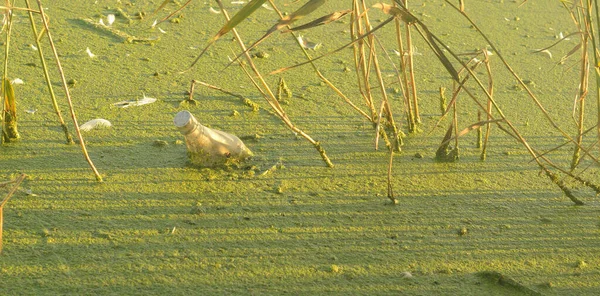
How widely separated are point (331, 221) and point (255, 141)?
1.14 ft

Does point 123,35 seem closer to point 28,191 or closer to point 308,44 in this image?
point 308,44

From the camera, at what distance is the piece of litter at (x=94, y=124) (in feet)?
5.57

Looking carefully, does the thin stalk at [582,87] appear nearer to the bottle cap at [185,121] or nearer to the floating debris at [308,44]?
the bottle cap at [185,121]

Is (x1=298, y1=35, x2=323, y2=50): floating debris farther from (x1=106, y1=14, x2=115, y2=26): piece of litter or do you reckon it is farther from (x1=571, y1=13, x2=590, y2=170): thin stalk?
(x1=571, y1=13, x2=590, y2=170): thin stalk

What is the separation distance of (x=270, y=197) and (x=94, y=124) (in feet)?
1.53

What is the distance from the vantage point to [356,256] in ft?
4.39

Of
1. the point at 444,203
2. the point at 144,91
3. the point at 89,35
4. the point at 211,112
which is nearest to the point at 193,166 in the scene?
the point at 211,112

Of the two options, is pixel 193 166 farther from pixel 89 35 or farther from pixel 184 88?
pixel 89 35

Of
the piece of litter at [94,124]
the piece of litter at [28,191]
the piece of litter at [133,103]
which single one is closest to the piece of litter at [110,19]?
the piece of litter at [133,103]

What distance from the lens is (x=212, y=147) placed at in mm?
1612

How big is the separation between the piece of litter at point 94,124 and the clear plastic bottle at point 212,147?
238mm

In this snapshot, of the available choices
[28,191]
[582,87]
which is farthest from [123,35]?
[582,87]

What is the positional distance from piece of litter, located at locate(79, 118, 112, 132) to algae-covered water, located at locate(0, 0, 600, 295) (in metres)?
0.02

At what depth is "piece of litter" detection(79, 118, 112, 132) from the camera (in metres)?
1.70
